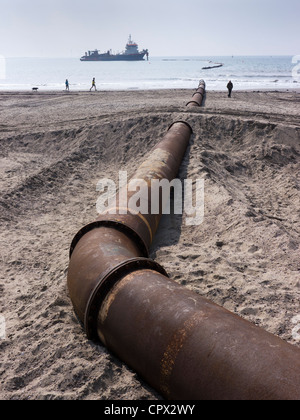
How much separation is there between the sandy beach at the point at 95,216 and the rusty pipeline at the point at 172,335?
47 cm

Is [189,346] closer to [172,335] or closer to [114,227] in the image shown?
[172,335]

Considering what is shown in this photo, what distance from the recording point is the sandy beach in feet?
10.2

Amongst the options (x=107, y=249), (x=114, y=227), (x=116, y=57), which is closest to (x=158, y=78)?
(x=114, y=227)

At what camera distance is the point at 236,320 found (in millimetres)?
2402

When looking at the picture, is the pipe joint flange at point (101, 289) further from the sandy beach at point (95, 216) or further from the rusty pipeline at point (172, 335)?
the sandy beach at point (95, 216)

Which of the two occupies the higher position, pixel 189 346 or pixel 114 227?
pixel 114 227

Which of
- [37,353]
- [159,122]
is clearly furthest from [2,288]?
[159,122]

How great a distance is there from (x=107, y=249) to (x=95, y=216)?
12.4 ft

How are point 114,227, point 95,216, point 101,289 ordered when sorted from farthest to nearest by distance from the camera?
point 95,216 < point 114,227 < point 101,289

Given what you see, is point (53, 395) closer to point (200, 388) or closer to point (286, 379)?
point (200, 388)

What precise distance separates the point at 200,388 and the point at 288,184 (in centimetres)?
749

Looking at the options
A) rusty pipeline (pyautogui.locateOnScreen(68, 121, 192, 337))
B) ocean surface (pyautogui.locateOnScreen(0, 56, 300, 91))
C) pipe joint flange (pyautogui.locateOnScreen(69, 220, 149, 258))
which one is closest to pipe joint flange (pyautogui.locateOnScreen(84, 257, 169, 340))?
rusty pipeline (pyautogui.locateOnScreen(68, 121, 192, 337))

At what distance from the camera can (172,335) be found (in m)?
2.38

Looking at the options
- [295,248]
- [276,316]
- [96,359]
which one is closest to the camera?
[96,359]
